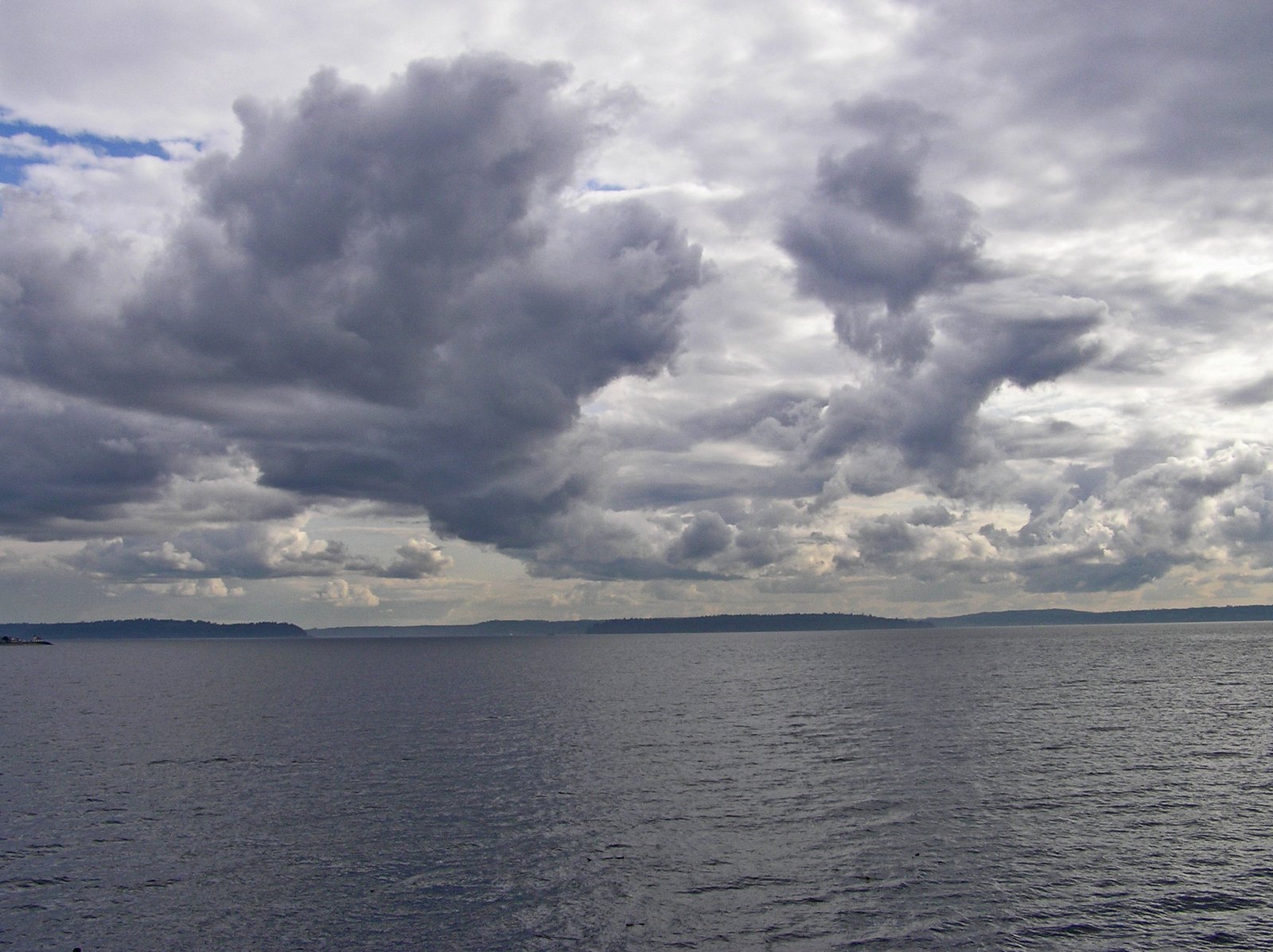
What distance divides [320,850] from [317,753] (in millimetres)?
33821

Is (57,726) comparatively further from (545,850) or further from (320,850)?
(545,850)

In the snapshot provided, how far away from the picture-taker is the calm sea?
3556 centimetres

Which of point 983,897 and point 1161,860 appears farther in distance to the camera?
point 1161,860

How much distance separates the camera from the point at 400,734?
3519 inches

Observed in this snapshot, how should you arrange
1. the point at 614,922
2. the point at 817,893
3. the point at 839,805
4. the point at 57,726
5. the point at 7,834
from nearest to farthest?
the point at 614,922 → the point at 817,893 → the point at 7,834 → the point at 839,805 → the point at 57,726

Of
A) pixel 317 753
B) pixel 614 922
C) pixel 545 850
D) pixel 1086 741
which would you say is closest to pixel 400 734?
pixel 317 753

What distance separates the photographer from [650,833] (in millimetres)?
48469

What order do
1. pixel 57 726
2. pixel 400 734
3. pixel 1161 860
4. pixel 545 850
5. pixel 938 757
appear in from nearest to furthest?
pixel 1161 860 → pixel 545 850 → pixel 938 757 → pixel 400 734 → pixel 57 726

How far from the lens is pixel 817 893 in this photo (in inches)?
1511

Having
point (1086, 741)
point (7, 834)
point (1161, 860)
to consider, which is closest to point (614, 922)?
point (1161, 860)

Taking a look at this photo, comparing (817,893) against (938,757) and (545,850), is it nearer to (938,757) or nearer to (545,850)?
(545,850)

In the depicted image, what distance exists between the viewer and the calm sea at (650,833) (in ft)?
117

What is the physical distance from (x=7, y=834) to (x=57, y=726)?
194 feet

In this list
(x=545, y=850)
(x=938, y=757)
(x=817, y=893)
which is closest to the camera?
(x=817, y=893)
